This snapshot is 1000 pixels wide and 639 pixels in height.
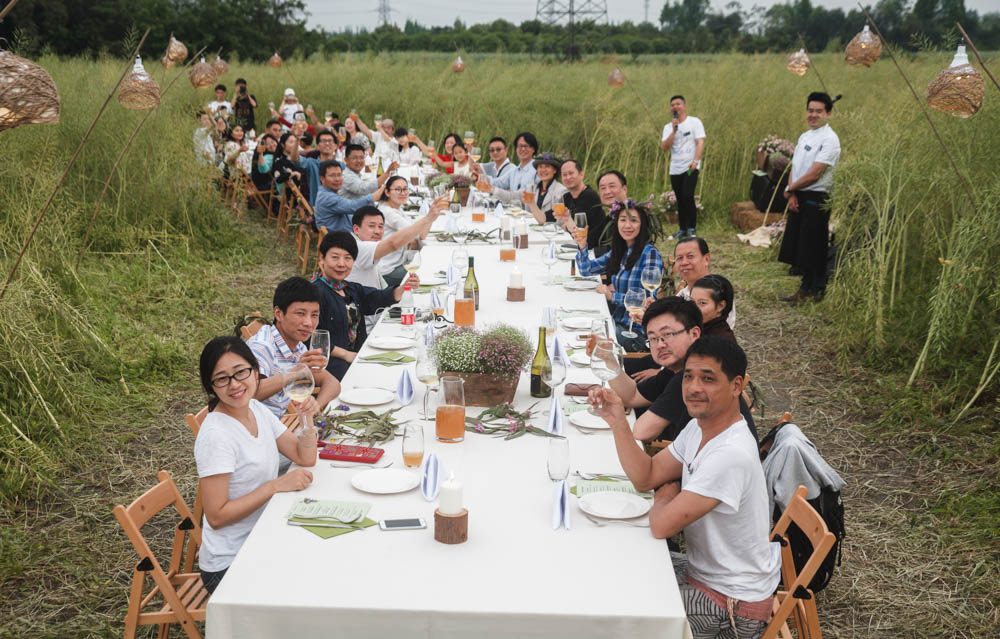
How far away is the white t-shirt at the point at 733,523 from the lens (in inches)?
91.6

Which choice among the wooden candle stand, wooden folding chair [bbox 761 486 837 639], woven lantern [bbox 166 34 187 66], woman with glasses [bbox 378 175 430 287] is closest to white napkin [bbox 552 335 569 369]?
wooden folding chair [bbox 761 486 837 639]

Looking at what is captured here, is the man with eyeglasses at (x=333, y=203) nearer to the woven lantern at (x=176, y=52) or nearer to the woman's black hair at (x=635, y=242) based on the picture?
the woman's black hair at (x=635, y=242)

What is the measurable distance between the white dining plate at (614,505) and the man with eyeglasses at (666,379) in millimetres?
579

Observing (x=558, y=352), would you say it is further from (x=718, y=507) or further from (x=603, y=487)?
(x=718, y=507)

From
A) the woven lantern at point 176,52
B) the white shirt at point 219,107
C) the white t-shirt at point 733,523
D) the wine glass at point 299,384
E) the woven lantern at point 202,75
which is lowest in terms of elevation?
the white t-shirt at point 733,523

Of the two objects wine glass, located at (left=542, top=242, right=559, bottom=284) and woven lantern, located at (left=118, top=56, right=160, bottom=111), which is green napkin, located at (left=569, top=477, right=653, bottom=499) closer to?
wine glass, located at (left=542, top=242, right=559, bottom=284)

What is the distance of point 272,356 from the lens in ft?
11.6

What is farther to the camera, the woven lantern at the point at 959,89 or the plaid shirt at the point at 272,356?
the woven lantern at the point at 959,89

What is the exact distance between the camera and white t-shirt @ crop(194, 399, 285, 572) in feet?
8.34

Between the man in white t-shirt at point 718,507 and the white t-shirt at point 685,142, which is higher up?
the white t-shirt at point 685,142

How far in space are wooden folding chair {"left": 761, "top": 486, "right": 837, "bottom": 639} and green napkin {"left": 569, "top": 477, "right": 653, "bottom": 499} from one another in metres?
0.46

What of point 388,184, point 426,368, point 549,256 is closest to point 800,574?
point 426,368

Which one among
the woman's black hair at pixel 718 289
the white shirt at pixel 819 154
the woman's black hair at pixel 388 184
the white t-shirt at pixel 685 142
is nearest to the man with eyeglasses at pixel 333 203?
the woman's black hair at pixel 388 184

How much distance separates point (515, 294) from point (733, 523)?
2665 mm
